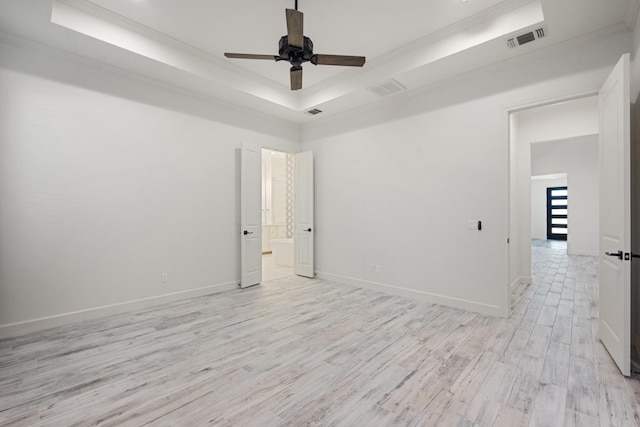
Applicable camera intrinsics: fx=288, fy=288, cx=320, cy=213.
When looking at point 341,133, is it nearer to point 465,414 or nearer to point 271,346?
point 271,346

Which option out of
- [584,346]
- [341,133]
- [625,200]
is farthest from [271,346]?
[341,133]

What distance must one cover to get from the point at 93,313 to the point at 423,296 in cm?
433

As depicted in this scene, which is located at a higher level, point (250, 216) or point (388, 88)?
point (388, 88)

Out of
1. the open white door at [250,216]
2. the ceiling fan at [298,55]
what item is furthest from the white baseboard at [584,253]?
the ceiling fan at [298,55]

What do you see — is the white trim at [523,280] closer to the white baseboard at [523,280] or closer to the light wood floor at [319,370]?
the white baseboard at [523,280]

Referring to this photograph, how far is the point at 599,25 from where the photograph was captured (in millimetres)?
2857

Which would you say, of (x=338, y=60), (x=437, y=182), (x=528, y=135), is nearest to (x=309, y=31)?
(x=338, y=60)

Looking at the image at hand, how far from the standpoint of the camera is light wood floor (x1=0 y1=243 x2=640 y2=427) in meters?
1.86

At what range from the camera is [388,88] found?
14.0 ft

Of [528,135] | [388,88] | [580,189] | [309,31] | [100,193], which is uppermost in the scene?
[309,31]

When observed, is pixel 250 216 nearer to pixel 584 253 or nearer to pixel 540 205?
pixel 584 253

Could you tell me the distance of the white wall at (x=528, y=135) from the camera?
4969 millimetres

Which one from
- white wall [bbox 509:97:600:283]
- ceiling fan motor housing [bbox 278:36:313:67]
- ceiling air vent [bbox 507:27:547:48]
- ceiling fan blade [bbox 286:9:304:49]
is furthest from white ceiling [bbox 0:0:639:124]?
white wall [bbox 509:97:600:283]

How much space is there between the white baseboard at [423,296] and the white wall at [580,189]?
22.6 ft
